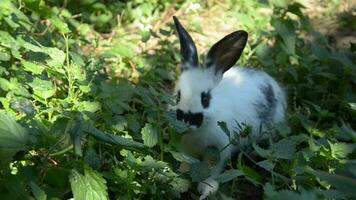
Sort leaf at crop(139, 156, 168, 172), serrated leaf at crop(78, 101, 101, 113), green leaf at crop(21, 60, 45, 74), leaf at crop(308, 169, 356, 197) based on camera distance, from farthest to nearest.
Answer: green leaf at crop(21, 60, 45, 74), serrated leaf at crop(78, 101, 101, 113), leaf at crop(139, 156, 168, 172), leaf at crop(308, 169, 356, 197)

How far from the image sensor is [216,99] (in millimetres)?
4312

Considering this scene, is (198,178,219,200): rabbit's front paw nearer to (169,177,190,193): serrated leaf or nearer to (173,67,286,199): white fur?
(173,67,286,199): white fur

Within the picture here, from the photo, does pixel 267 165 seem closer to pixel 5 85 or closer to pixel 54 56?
pixel 54 56

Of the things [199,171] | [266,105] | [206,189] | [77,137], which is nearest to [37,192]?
[77,137]

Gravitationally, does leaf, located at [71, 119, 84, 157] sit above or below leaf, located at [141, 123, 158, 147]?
above

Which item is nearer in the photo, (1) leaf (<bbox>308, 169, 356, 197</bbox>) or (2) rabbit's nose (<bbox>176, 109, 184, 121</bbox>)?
(1) leaf (<bbox>308, 169, 356, 197</bbox>)

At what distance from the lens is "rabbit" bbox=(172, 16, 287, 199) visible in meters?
4.09

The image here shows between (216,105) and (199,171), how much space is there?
93 centimetres

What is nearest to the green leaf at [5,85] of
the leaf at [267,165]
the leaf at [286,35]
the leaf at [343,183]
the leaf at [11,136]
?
the leaf at [11,136]

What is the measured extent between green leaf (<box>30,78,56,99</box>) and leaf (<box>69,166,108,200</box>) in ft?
3.52

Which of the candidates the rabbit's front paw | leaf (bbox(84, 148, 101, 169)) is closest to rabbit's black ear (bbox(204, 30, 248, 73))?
the rabbit's front paw

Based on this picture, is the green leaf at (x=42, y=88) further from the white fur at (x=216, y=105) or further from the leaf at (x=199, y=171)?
the leaf at (x=199, y=171)

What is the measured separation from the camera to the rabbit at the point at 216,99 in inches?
161

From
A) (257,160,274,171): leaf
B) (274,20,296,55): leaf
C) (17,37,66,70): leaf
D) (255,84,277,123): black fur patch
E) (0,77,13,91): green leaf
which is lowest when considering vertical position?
(255,84,277,123): black fur patch
